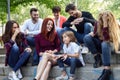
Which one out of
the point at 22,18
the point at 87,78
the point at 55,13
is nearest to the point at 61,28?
the point at 55,13

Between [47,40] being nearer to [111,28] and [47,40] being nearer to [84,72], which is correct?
[84,72]

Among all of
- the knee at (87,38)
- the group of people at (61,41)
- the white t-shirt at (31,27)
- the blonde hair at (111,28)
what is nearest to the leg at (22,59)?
the group of people at (61,41)

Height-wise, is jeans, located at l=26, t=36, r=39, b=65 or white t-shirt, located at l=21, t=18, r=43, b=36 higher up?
white t-shirt, located at l=21, t=18, r=43, b=36

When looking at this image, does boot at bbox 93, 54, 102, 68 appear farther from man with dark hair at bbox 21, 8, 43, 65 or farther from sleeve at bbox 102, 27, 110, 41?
man with dark hair at bbox 21, 8, 43, 65

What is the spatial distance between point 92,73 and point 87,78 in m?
0.16

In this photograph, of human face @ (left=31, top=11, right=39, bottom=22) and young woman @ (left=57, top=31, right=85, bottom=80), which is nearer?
young woman @ (left=57, top=31, right=85, bottom=80)

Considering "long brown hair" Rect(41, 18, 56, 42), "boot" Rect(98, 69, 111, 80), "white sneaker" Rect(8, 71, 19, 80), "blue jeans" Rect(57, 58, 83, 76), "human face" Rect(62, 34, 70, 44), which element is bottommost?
"white sneaker" Rect(8, 71, 19, 80)

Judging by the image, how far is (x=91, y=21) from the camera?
24.8 ft

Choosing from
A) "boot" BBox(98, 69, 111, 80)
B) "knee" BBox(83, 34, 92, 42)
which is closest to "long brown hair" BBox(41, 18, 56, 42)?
"knee" BBox(83, 34, 92, 42)

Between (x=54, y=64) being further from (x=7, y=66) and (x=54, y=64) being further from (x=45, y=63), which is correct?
(x=7, y=66)

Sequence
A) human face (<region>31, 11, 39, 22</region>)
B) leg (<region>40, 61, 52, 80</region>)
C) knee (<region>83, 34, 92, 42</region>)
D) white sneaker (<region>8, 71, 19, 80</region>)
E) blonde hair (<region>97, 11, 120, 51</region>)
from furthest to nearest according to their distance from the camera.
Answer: human face (<region>31, 11, 39, 22</region>)
white sneaker (<region>8, 71, 19, 80</region>)
knee (<region>83, 34, 92, 42</region>)
leg (<region>40, 61, 52, 80</region>)
blonde hair (<region>97, 11, 120, 51</region>)

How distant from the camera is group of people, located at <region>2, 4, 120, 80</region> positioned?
Result: 6.80m

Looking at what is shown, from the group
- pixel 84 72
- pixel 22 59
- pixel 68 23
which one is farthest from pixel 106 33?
pixel 22 59

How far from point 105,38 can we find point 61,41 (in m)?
1.12
